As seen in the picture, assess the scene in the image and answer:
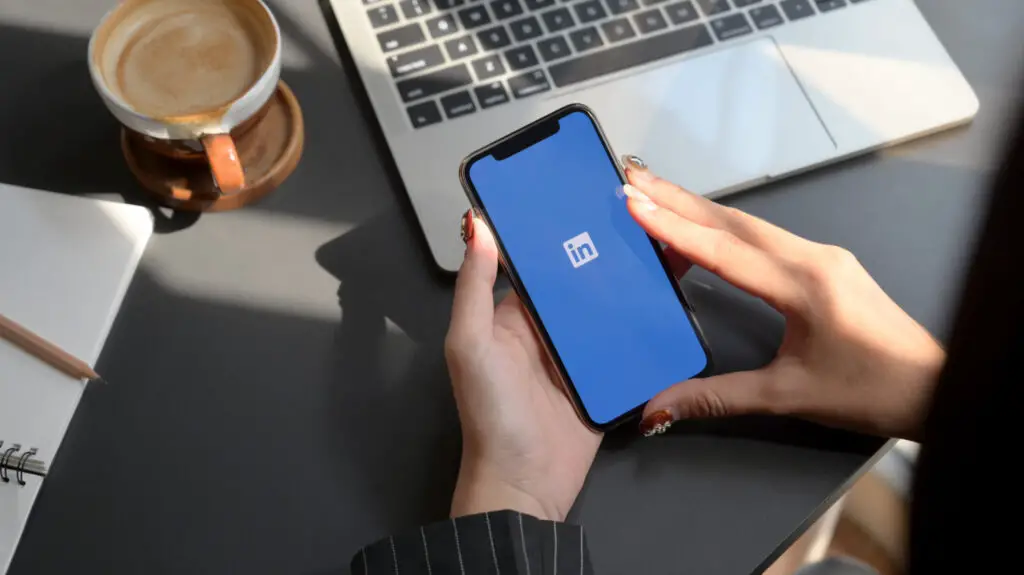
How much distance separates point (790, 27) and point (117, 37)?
0.47 meters

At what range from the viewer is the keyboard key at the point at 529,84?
61cm

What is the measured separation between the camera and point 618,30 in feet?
2.08

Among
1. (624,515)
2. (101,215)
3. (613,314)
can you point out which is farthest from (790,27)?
(101,215)

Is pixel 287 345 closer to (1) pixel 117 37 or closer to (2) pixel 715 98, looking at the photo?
(1) pixel 117 37

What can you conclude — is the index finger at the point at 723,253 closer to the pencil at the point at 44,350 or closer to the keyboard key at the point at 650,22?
the keyboard key at the point at 650,22

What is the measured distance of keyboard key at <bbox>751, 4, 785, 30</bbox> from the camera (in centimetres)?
64

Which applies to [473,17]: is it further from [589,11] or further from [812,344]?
[812,344]

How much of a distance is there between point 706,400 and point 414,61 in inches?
12.2

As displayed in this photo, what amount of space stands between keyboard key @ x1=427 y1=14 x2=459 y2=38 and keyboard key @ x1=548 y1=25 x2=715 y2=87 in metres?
0.08

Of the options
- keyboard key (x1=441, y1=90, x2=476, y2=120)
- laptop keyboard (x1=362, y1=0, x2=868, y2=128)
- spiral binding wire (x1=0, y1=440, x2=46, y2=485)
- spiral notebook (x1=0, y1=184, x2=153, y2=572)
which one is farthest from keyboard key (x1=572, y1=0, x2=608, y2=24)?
spiral binding wire (x1=0, y1=440, x2=46, y2=485)

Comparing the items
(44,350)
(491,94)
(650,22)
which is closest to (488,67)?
(491,94)

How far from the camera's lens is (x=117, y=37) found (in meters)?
0.55

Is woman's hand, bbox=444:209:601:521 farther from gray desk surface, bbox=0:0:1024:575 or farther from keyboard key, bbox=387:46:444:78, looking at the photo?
keyboard key, bbox=387:46:444:78

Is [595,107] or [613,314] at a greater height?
[595,107]
